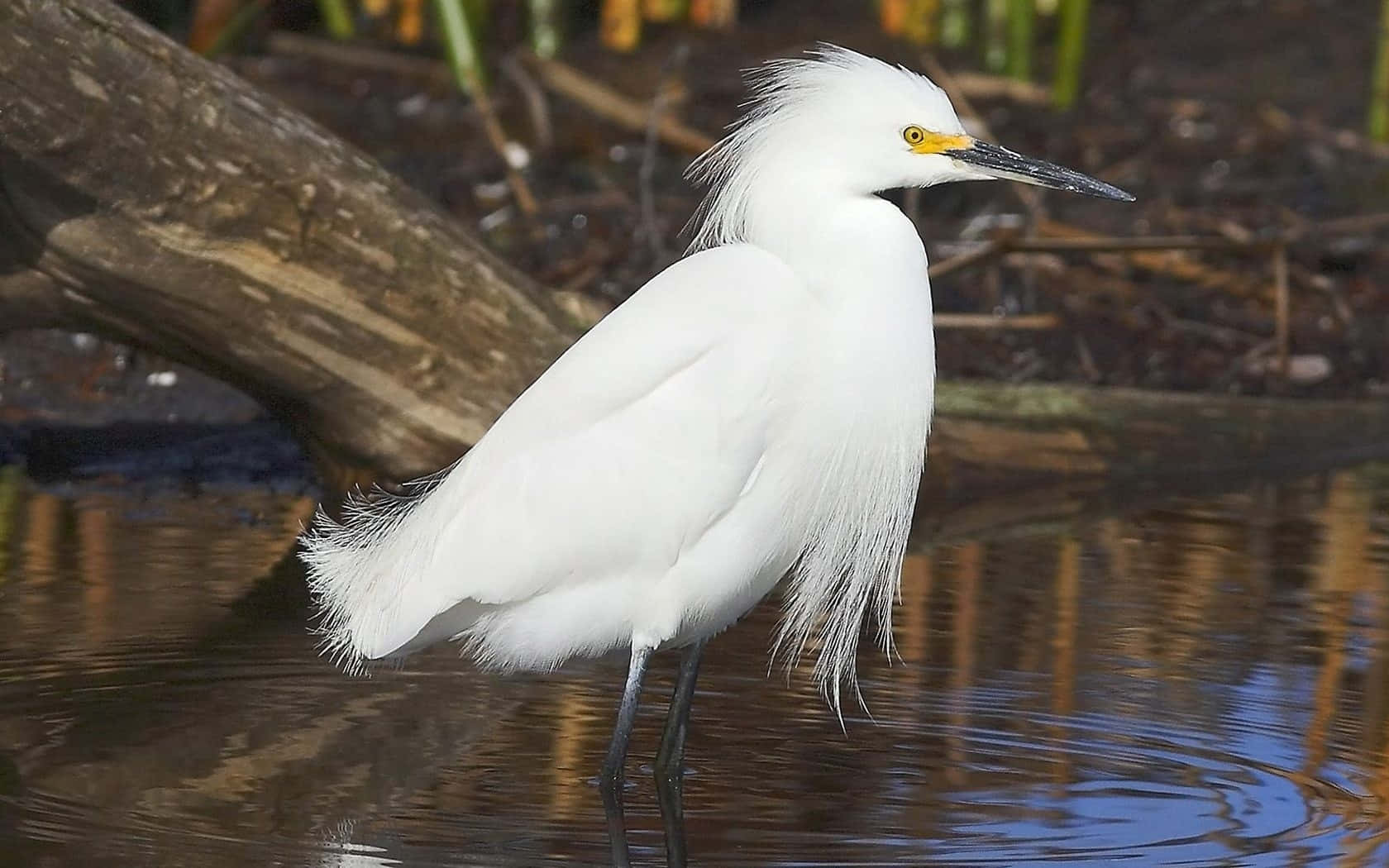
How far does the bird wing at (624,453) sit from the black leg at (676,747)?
0.99 feet

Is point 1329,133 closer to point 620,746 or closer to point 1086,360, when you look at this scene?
point 1086,360

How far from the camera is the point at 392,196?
6.01 m

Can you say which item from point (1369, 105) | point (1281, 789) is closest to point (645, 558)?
point (1281, 789)

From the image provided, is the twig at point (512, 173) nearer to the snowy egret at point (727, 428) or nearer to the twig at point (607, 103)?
the twig at point (607, 103)

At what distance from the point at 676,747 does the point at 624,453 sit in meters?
0.62

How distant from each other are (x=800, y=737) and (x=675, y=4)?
9.85m

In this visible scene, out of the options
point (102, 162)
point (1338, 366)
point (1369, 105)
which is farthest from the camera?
point (1369, 105)

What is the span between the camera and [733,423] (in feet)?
13.6

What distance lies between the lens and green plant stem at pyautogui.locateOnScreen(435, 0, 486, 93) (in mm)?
11648

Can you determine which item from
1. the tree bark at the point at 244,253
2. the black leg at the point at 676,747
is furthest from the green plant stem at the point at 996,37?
the black leg at the point at 676,747

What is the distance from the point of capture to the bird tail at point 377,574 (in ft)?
14.1

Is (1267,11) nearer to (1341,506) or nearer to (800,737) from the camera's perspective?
(1341,506)

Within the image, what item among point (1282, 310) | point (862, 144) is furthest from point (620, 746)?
point (1282, 310)

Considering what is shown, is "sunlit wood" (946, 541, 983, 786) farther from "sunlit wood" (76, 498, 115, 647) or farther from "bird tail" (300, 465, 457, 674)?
"sunlit wood" (76, 498, 115, 647)
